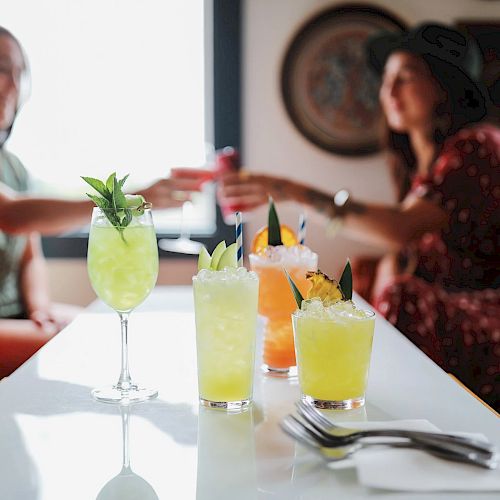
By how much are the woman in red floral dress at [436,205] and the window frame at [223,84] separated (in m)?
0.33

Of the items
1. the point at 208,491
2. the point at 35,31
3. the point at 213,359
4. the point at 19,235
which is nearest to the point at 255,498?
the point at 208,491

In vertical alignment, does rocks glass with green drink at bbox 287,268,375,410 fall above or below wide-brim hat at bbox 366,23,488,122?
below

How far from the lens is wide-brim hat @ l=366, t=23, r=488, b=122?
3459mm

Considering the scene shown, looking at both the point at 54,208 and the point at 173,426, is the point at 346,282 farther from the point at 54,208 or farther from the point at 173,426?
the point at 54,208

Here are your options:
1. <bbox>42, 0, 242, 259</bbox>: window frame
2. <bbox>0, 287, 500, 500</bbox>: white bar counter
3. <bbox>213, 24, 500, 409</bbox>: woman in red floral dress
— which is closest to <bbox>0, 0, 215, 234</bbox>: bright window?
<bbox>42, 0, 242, 259</bbox>: window frame

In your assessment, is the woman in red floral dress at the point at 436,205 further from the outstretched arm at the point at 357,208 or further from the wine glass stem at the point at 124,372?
the wine glass stem at the point at 124,372

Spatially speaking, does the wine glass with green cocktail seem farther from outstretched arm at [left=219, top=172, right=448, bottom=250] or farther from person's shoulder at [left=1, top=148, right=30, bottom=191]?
person's shoulder at [left=1, top=148, right=30, bottom=191]

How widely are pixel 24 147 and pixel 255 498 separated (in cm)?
325

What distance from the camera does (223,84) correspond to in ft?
12.0

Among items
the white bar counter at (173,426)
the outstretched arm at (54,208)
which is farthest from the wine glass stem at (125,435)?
the outstretched arm at (54,208)

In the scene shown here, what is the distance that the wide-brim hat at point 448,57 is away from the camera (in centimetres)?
346

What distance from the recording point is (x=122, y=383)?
1.22m

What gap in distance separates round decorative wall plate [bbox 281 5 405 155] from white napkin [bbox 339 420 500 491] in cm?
291

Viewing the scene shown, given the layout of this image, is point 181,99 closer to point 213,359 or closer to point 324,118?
point 324,118
